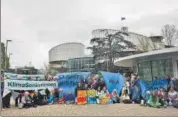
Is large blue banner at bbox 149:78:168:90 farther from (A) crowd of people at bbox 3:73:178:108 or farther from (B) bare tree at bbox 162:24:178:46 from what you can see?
(B) bare tree at bbox 162:24:178:46

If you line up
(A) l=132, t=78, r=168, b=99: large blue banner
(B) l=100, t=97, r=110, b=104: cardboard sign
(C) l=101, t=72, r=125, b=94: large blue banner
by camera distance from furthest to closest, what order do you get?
(C) l=101, t=72, r=125, b=94: large blue banner, (A) l=132, t=78, r=168, b=99: large blue banner, (B) l=100, t=97, r=110, b=104: cardboard sign

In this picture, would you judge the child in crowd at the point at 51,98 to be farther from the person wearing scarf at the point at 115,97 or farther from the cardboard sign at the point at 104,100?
the person wearing scarf at the point at 115,97

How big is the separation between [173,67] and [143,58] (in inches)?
124

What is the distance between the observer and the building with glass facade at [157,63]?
76.3 feet

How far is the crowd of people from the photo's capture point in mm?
16859

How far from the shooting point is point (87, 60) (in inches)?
2731

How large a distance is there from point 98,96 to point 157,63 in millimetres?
7920

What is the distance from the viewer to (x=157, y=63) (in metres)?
24.8

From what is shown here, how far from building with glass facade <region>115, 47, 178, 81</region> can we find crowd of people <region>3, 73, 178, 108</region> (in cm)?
448

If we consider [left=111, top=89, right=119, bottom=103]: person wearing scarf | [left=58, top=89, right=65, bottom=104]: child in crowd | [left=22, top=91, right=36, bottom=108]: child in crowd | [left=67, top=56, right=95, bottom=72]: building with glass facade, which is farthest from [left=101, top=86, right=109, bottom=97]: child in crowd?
[left=67, top=56, right=95, bottom=72]: building with glass facade

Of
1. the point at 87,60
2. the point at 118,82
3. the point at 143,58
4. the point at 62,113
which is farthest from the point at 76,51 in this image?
the point at 62,113

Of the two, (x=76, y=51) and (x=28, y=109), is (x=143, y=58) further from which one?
(x=76, y=51)

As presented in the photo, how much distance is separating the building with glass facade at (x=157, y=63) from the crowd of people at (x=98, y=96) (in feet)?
14.7

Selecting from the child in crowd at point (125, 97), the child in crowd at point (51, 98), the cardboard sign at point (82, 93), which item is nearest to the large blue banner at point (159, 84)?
the child in crowd at point (125, 97)
